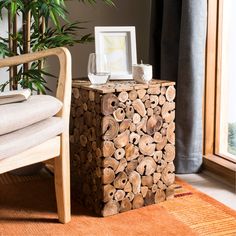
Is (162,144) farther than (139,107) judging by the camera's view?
Yes

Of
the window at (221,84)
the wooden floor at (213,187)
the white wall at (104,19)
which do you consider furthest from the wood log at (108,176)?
the white wall at (104,19)

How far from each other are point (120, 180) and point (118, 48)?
0.62 metres

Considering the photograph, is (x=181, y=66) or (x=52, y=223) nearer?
(x=52, y=223)

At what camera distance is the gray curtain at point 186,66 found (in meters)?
2.13

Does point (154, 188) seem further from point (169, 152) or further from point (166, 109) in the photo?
point (166, 109)

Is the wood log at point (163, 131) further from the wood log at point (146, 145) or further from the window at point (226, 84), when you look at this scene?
the window at point (226, 84)

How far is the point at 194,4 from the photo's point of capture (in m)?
2.10

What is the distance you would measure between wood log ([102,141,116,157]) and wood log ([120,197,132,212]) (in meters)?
0.23

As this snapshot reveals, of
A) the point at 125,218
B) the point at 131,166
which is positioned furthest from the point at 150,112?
the point at 125,218

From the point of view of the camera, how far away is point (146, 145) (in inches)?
71.3

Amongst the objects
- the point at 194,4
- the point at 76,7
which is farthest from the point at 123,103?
the point at 76,7

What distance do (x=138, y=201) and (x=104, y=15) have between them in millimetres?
1341

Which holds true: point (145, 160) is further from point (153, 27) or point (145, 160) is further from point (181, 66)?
point (153, 27)

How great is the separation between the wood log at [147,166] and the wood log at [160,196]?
11 centimetres
